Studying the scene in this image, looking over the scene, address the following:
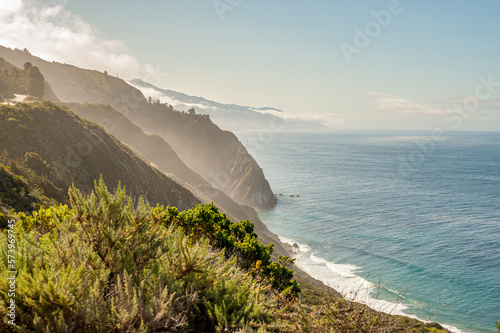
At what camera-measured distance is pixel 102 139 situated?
53.4 meters

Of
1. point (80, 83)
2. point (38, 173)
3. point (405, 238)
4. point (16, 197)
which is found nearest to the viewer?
point (16, 197)

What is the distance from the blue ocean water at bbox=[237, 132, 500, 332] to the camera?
48.8 meters

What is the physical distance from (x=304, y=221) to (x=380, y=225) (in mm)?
20946

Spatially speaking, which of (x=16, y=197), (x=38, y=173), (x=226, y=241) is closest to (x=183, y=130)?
(x=38, y=173)

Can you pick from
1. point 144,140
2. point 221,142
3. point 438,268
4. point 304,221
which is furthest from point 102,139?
point 221,142

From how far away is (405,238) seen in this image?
70.8 m

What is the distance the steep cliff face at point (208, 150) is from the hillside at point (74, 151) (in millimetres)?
61238

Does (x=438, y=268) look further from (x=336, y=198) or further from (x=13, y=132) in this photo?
(x=13, y=132)

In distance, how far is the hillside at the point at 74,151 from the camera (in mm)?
38594

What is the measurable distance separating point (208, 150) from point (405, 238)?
9269 cm

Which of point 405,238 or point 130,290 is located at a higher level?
point 130,290

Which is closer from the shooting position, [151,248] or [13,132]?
[151,248]

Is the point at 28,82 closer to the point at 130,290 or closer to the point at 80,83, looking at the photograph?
the point at 130,290

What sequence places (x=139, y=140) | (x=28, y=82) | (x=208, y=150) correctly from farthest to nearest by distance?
(x=208, y=150) < (x=139, y=140) < (x=28, y=82)
